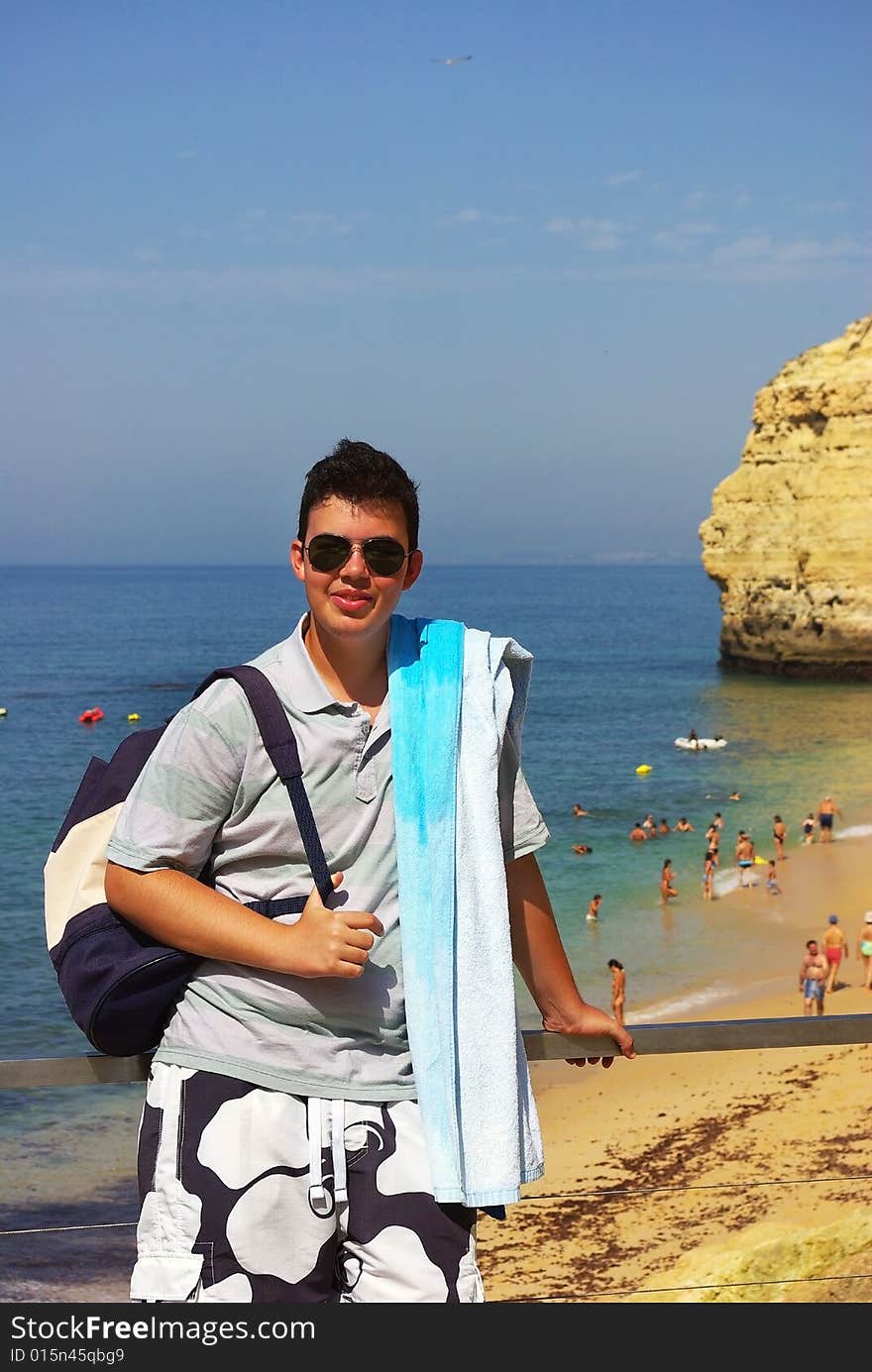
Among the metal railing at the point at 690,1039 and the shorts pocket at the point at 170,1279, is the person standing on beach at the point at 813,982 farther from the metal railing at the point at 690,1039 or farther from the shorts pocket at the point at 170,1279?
the shorts pocket at the point at 170,1279

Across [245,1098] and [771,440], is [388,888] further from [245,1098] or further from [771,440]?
[771,440]

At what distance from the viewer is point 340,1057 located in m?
2.45

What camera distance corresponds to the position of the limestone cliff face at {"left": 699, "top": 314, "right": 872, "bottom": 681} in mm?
53781

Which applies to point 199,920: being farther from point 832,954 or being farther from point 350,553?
point 832,954

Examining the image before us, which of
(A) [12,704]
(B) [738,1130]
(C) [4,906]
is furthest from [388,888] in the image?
(A) [12,704]

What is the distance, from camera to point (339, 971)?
235 cm

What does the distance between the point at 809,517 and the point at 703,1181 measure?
149 ft

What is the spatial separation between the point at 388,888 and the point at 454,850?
0.16 metres

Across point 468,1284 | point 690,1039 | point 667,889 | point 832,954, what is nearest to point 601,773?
point 667,889

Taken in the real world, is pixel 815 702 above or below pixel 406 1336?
below

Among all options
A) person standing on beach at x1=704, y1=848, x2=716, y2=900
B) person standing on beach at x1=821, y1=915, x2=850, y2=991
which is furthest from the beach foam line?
person standing on beach at x1=821, y1=915, x2=850, y2=991

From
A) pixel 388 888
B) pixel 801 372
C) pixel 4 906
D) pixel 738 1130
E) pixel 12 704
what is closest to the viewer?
pixel 388 888

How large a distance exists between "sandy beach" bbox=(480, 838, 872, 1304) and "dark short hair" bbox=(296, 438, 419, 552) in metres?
2.58

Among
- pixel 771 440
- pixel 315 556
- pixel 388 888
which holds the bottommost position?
pixel 388 888
